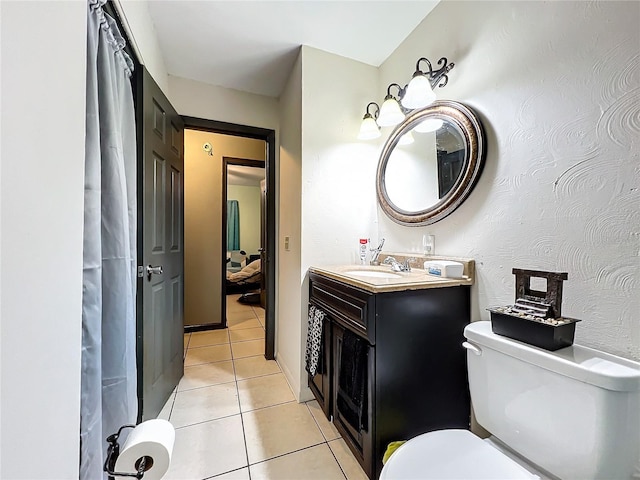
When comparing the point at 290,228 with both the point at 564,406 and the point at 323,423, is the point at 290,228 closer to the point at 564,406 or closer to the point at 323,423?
the point at 323,423

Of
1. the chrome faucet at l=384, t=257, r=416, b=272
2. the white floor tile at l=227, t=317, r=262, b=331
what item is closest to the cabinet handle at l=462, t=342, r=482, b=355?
the chrome faucet at l=384, t=257, r=416, b=272

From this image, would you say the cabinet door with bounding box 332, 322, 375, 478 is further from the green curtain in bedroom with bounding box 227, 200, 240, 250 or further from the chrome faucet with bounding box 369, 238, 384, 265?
the green curtain in bedroom with bounding box 227, 200, 240, 250

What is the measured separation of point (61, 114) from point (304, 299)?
150 centimetres

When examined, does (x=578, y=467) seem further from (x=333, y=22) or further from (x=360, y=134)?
(x=333, y=22)

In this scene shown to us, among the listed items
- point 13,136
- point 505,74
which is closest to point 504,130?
point 505,74

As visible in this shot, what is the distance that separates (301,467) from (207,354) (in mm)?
1566

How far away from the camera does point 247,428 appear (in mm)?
1552

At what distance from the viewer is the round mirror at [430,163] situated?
1337 mm

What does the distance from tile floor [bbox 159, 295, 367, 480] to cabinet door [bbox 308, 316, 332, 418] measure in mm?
146

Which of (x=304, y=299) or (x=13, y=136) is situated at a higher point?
(x=13, y=136)

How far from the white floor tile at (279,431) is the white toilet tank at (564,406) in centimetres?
96

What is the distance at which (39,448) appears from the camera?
1.66ft

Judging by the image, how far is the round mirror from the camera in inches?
52.6

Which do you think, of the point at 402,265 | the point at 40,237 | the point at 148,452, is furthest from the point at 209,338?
the point at 40,237
